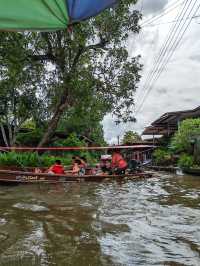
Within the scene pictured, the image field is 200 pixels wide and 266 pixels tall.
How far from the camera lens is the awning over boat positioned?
2.33m

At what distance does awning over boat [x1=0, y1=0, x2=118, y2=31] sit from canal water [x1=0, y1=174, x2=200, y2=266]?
3542 mm

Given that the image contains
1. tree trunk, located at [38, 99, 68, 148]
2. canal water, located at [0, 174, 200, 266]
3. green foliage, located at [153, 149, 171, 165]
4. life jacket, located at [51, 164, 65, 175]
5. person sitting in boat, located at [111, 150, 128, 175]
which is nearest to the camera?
canal water, located at [0, 174, 200, 266]

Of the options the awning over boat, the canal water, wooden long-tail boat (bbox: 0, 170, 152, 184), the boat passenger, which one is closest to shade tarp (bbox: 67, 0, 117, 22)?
the awning over boat

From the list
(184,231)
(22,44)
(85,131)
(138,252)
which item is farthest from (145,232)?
(85,131)

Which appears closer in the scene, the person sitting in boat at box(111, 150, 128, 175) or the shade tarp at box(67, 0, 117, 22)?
the shade tarp at box(67, 0, 117, 22)

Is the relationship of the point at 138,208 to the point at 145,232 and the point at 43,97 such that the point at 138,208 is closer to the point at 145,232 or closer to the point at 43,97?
the point at 145,232

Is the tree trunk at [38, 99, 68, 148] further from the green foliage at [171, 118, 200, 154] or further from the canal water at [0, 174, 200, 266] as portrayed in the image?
the canal water at [0, 174, 200, 266]

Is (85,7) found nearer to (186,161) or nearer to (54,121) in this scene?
(54,121)

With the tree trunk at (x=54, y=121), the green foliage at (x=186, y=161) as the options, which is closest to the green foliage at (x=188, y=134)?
the green foliage at (x=186, y=161)

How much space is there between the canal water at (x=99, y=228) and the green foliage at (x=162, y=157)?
52.6ft

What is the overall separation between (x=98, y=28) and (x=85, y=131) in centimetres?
1883

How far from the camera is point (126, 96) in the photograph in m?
20.7

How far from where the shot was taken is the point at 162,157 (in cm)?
2966

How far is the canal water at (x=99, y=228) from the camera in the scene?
5.40 m
